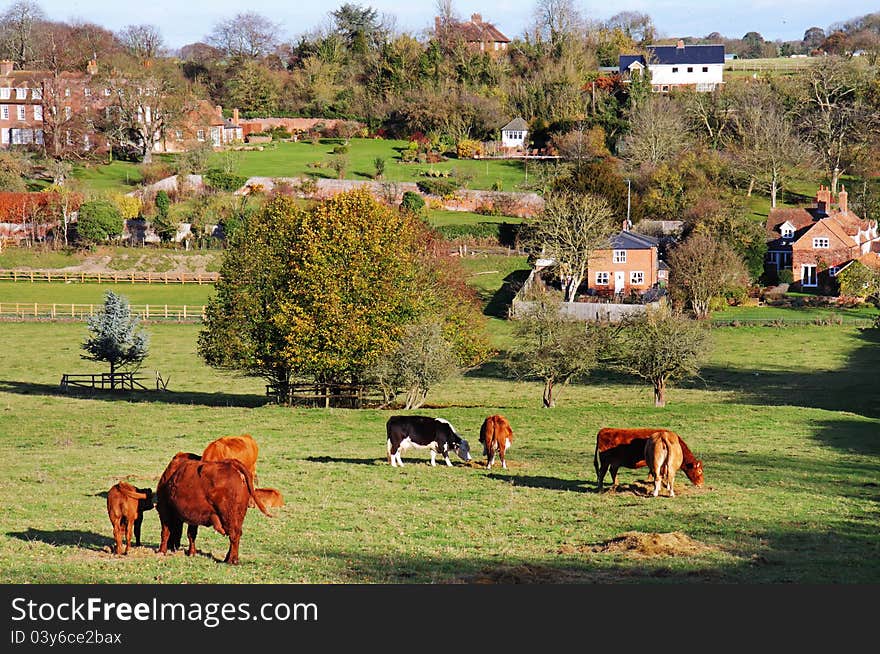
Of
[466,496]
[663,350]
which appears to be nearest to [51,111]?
[663,350]

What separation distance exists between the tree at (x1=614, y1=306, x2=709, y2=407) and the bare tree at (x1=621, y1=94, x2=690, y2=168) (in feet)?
203

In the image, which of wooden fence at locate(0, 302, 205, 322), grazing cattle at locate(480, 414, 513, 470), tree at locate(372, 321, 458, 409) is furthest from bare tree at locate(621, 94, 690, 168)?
grazing cattle at locate(480, 414, 513, 470)

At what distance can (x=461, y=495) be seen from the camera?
23000mm

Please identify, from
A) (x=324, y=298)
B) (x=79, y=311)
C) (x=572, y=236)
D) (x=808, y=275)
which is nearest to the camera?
(x=324, y=298)

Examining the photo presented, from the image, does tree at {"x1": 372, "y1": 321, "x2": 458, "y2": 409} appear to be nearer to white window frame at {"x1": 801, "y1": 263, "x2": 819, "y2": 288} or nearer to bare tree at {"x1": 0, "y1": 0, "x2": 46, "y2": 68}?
white window frame at {"x1": 801, "y1": 263, "x2": 819, "y2": 288}

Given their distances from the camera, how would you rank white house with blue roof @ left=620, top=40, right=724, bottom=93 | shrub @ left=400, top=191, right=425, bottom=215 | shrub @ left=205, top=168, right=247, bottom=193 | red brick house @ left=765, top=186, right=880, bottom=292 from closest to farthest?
red brick house @ left=765, top=186, right=880, bottom=292 < shrub @ left=400, top=191, right=425, bottom=215 < shrub @ left=205, top=168, right=247, bottom=193 < white house with blue roof @ left=620, top=40, right=724, bottom=93

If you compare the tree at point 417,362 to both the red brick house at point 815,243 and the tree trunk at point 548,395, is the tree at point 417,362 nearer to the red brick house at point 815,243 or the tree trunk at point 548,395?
the tree trunk at point 548,395

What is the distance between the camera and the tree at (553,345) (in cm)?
4150

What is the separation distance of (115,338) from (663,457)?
3162 centimetres

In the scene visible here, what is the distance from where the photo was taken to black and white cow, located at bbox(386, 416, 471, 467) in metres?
26.2

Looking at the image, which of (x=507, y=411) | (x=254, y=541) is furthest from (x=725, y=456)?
(x=254, y=541)

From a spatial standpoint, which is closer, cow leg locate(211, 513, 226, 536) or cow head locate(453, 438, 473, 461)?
cow leg locate(211, 513, 226, 536)

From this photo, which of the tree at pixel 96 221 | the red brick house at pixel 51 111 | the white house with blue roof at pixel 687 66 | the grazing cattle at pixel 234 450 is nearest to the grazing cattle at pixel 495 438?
the grazing cattle at pixel 234 450

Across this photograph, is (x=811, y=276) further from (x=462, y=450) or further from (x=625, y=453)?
(x=625, y=453)
